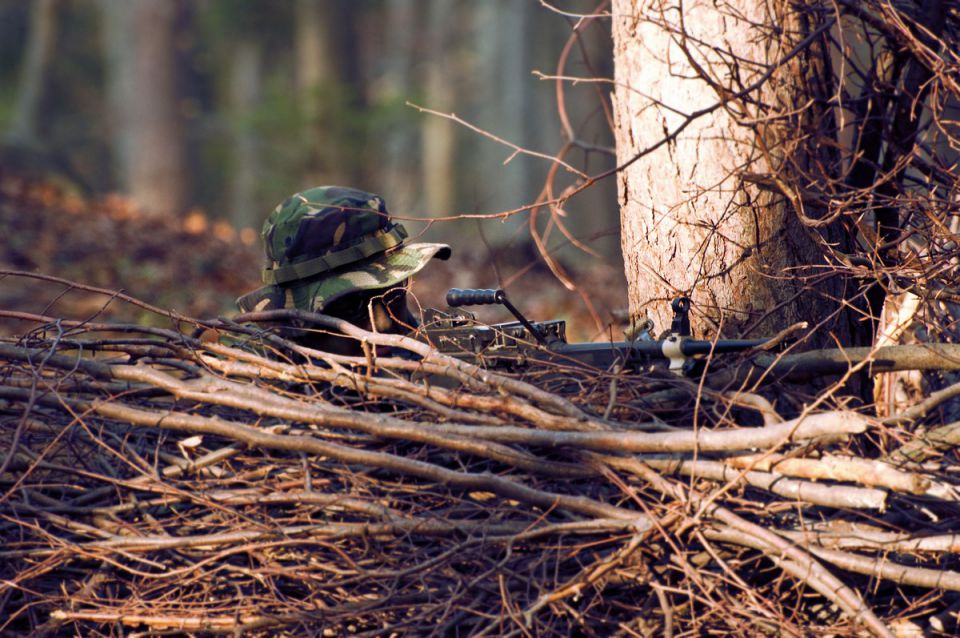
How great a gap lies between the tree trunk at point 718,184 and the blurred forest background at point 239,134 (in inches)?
219

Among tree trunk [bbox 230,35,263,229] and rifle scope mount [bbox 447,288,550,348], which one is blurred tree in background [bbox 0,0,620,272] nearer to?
tree trunk [bbox 230,35,263,229]

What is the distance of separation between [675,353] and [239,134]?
17.4 m

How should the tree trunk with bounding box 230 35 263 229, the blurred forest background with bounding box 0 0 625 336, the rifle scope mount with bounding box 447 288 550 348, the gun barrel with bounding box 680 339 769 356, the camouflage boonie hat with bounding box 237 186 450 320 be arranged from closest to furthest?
the gun barrel with bounding box 680 339 769 356
the rifle scope mount with bounding box 447 288 550 348
the camouflage boonie hat with bounding box 237 186 450 320
the blurred forest background with bounding box 0 0 625 336
the tree trunk with bounding box 230 35 263 229

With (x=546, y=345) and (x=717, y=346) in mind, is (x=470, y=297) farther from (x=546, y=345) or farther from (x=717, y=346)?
(x=717, y=346)

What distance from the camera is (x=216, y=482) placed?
3.28 metres

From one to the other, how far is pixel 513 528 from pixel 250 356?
1.04 metres

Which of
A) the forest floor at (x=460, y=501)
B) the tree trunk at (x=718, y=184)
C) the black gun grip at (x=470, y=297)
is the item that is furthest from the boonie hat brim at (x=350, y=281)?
the tree trunk at (x=718, y=184)

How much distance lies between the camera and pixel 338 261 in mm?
4359

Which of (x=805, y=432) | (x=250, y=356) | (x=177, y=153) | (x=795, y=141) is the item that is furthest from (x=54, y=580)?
(x=177, y=153)

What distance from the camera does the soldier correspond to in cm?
426

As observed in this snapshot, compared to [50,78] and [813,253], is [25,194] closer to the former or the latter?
[50,78]

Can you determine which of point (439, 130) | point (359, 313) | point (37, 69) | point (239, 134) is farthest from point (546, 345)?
point (439, 130)

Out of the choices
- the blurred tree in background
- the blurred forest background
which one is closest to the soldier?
the blurred forest background

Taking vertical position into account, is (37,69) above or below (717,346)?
above
